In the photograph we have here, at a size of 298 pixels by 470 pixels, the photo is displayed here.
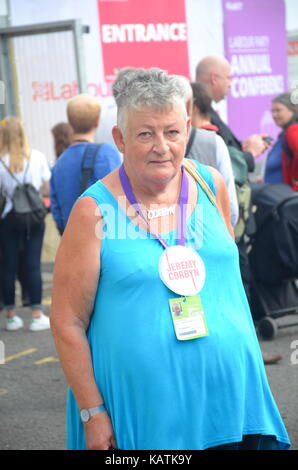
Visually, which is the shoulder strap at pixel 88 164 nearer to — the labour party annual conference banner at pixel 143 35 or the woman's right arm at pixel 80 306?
the woman's right arm at pixel 80 306

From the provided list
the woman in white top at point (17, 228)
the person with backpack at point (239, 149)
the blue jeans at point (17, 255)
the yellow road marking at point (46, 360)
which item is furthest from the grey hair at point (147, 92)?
the blue jeans at point (17, 255)

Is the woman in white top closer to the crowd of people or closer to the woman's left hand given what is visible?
the crowd of people

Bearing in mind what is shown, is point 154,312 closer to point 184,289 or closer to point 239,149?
point 184,289

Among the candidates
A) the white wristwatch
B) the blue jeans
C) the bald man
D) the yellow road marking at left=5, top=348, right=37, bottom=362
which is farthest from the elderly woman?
the blue jeans

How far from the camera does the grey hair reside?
234cm

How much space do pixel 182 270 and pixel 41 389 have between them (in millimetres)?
3298

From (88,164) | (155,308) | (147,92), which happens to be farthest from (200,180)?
(88,164)

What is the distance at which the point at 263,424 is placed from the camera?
7.72ft

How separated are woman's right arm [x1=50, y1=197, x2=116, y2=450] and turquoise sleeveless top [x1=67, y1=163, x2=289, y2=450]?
0.03 meters

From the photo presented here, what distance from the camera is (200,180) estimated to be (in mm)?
2551

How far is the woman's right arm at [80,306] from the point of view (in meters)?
2.32

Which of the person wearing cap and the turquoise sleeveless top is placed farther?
the person wearing cap
